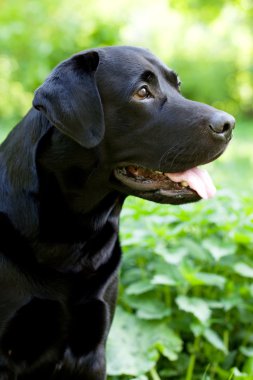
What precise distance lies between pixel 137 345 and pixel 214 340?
0.37 metres

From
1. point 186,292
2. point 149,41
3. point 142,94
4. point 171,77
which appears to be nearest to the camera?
point 142,94

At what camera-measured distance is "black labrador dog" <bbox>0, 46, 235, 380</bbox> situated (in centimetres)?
250

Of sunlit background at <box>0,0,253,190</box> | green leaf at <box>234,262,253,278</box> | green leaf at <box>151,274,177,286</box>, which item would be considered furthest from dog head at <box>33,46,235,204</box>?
sunlit background at <box>0,0,253,190</box>

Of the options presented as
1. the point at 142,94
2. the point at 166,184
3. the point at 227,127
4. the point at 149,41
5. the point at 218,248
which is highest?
the point at 142,94

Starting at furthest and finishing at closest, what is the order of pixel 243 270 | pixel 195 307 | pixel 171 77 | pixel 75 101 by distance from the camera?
1. pixel 243 270
2. pixel 195 307
3. pixel 171 77
4. pixel 75 101

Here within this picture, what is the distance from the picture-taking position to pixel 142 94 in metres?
2.56

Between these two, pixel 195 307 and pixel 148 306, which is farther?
pixel 148 306

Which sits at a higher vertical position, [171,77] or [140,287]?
[171,77]

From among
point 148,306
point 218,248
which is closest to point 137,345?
point 148,306

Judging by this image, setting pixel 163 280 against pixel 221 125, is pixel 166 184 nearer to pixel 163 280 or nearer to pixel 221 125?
pixel 221 125

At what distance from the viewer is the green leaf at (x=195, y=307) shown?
3.11 meters

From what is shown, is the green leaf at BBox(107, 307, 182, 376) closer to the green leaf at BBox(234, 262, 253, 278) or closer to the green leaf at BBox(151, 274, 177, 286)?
the green leaf at BBox(151, 274, 177, 286)

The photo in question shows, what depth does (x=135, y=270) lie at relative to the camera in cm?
360

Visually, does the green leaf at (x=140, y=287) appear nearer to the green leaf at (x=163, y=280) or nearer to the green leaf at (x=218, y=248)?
the green leaf at (x=163, y=280)
